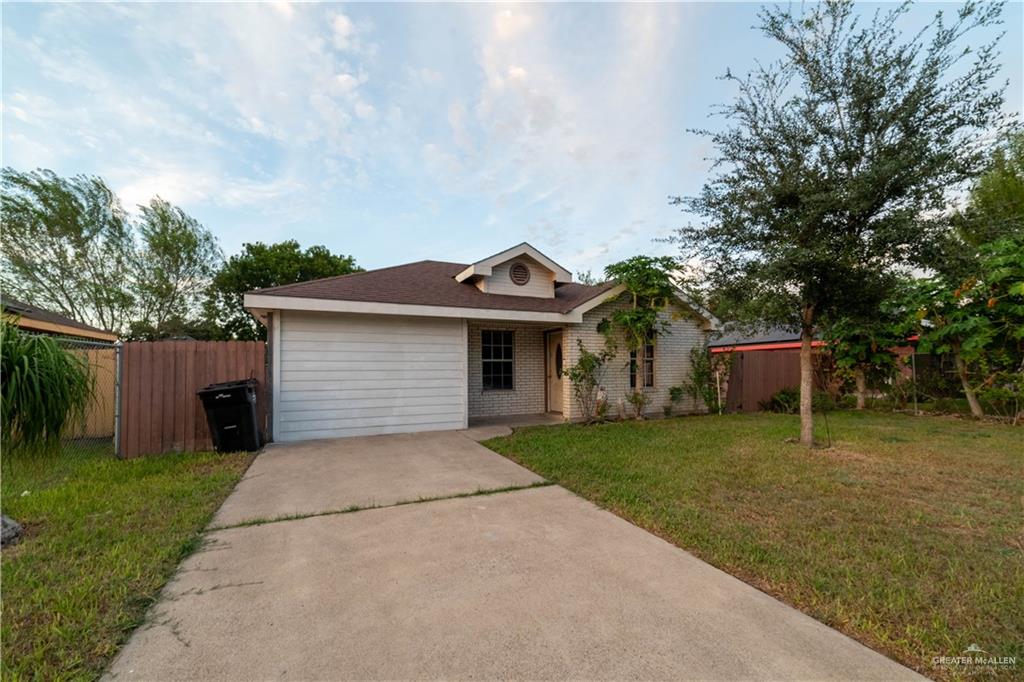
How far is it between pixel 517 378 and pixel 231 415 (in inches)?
248

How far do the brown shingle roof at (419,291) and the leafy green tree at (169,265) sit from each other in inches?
733

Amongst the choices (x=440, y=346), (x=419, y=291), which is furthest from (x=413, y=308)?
(x=440, y=346)

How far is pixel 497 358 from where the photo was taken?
10586mm

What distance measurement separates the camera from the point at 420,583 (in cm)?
267

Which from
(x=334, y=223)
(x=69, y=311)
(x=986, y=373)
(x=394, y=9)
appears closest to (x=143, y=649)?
(x=394, y=9)

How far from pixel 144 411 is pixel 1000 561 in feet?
31.9

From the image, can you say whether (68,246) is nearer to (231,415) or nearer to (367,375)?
(231,415)

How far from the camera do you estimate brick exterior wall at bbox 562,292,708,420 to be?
32.1 ft

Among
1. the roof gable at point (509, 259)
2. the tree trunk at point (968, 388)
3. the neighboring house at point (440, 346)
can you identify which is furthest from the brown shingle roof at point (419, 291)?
the tree trunk at point (968, 388)

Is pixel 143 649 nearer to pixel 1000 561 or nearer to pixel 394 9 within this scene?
pixel 1000 561

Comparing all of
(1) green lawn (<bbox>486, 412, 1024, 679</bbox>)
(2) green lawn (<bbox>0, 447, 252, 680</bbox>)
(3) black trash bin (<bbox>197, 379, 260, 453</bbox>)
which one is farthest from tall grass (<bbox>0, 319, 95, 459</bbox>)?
(1) green lawn (<bbox>486, 412, 1024, 679</bbox>)

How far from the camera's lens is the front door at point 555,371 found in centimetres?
1066

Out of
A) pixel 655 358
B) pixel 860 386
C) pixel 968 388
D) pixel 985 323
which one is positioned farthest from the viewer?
pixel 860 386

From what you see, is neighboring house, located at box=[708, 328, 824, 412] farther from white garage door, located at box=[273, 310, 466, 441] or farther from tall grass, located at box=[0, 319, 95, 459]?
tall grass, located at box=[0, 319, 95, 459]
